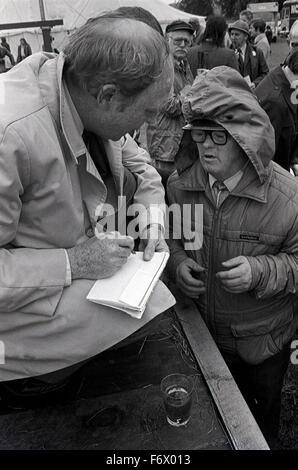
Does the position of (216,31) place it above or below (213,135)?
below

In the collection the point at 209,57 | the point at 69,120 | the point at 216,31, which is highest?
the point at 69,120

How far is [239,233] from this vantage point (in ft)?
7.18

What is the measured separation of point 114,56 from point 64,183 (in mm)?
432

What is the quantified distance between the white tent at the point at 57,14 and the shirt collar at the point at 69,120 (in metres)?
16.1

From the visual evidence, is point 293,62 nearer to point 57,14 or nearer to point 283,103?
point 283,103

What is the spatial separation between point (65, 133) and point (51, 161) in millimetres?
123

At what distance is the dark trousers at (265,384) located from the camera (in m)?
2.46

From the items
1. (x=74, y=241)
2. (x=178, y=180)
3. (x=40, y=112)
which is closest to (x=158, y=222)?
(x=178, y=180)

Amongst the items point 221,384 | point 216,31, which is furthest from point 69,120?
point 216,31

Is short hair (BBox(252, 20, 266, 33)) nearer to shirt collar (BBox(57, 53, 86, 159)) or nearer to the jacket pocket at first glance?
the jacket pocket

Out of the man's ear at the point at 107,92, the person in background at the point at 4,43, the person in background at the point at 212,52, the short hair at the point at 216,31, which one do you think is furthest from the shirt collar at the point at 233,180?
the person in background at the point at 4,43

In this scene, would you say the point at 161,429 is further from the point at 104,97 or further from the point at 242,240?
the point at 104,97

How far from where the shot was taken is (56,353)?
5.37 ft

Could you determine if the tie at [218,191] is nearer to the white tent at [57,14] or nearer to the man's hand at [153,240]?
the man's hand at [153,240]
